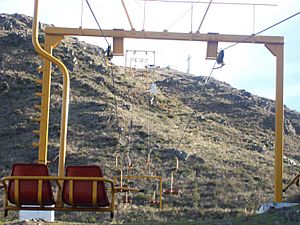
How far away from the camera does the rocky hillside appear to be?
32969 mm

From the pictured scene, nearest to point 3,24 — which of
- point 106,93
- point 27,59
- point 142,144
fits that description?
point 27,59

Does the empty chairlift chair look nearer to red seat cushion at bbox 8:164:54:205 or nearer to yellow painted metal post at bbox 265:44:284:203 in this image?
red seat cushion at bbox 8:164:54:205

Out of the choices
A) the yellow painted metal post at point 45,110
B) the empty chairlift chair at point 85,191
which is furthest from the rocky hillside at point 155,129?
the empty chairlift chair at point 85,191

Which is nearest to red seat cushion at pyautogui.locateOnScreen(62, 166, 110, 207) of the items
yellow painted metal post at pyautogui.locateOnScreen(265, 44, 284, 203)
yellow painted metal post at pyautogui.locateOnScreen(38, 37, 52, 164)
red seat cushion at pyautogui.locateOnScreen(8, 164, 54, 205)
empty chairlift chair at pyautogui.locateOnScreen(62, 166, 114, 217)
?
empty chairlift chair at pyautogui.locateOnScreen(62, 166, 114, 217)

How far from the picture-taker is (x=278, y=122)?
20672 mm

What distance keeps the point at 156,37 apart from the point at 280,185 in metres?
5.34

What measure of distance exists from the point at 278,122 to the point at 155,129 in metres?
26.9

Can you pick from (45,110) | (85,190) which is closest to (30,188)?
(85,190)

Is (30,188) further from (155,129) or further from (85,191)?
(155,129)

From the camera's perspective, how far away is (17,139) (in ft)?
148

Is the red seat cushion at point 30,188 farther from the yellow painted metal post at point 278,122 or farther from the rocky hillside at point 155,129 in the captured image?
the rocky hillside at point 155,129

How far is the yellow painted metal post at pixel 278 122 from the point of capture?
20.2 m

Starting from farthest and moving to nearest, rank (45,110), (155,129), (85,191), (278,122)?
(155,129) < (278,122) < (45,110) < (85,191)

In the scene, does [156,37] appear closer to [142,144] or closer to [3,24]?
[142,144]
